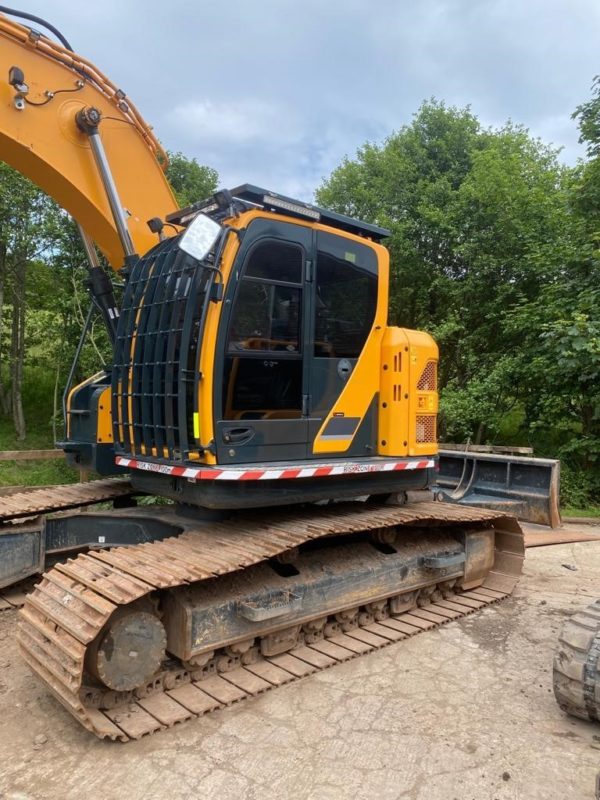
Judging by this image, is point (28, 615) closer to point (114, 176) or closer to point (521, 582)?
point (114, 176)

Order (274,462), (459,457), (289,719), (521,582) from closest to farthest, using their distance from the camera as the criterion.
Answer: (289,719), (274,462), (521,582), (459,457)

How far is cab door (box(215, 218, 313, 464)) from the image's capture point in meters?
4.04

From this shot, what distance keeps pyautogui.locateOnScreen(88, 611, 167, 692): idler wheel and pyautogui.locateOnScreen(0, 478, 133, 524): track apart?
183 cm

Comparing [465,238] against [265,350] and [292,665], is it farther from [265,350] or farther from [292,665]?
[292,665]

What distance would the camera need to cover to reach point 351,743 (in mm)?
3318

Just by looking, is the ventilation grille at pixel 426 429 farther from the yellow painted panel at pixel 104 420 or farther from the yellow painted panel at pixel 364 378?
the yellow painted panel at pixel 104 420

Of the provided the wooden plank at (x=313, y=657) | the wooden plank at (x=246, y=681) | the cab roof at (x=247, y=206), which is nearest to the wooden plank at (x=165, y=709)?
the wooden plank at (x=246, y=681)

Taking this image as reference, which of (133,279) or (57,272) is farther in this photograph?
(57,272)

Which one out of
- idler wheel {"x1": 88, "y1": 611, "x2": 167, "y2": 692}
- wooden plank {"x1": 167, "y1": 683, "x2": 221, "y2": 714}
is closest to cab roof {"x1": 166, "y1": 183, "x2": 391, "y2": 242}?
idler wheel {"x1": 88, "y1": 611, "x2": 167, "y2": 692}

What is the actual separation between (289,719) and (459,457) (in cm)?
597

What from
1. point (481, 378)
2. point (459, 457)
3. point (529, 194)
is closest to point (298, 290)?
point (459, 457)

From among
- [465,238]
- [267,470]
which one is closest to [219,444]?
[267,470]

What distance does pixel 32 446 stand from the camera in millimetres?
14977

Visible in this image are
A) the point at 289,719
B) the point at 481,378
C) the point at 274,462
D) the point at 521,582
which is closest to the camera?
the point at 289,719
